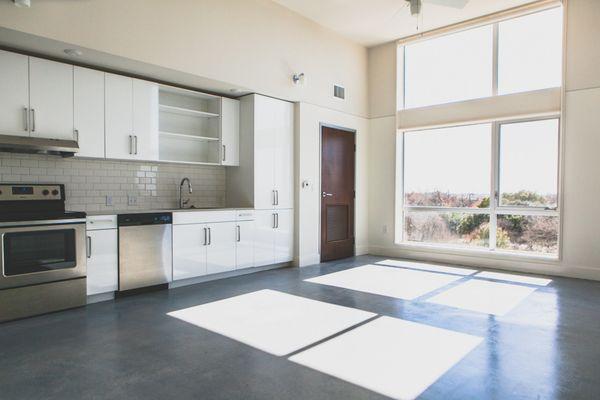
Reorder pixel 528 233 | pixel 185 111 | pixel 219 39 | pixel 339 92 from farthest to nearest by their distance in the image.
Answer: pixel 339 92 → pixel 528 233 → pixel 185 111 → pixel 219 39

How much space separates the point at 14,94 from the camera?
12.0 ft

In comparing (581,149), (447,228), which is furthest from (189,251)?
(581,149)

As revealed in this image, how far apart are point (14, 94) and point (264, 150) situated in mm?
2874

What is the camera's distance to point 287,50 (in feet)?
18.4

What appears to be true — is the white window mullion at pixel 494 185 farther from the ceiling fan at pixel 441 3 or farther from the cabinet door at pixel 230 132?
the cabinet door at pixel 230 132

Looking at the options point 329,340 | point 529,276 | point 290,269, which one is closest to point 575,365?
point 329,340

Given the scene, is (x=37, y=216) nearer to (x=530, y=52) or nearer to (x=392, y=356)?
(x=392, y=356)

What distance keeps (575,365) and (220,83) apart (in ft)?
14.6

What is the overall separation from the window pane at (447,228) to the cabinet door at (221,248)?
327cm

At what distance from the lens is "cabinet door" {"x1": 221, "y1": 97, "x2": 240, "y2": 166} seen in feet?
17.8

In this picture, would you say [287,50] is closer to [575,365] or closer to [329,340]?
[329,340]

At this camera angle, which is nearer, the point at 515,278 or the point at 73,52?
the point at 73,52

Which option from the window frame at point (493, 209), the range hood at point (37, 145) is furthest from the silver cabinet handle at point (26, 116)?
the window frame at point (493, 209)

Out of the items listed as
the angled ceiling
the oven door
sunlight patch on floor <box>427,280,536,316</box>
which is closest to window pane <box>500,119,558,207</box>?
sunlight patch on floor <box>427,280,536,316</box>
